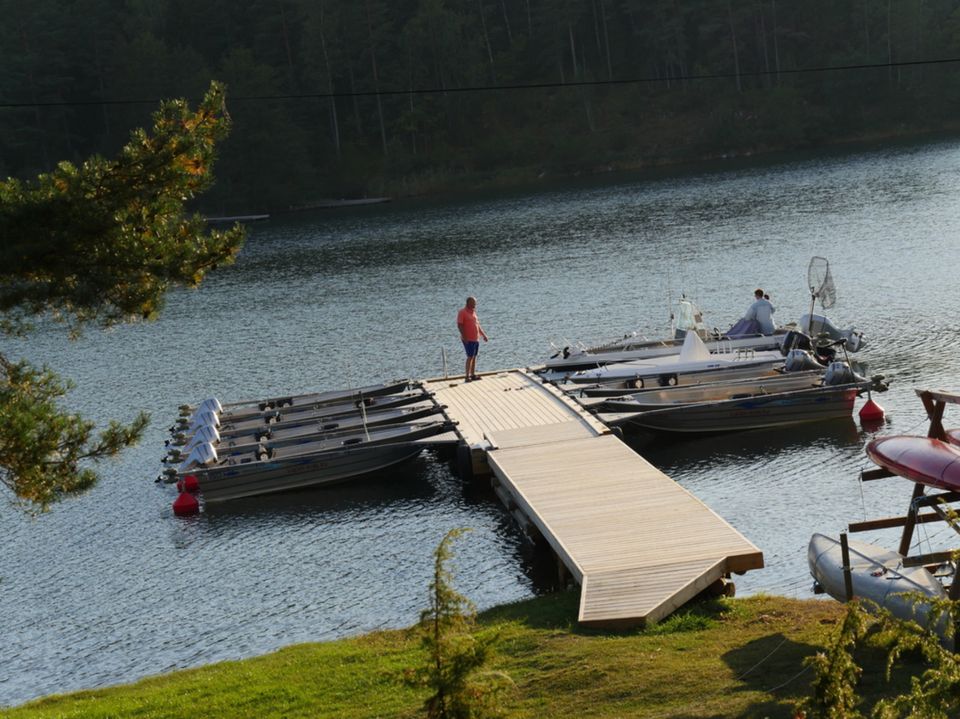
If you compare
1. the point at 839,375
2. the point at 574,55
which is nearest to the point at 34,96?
the point at 574,55

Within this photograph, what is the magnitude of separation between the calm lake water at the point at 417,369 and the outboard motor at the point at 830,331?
440 mm

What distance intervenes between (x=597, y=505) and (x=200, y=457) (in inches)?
368

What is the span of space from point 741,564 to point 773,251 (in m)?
35.8

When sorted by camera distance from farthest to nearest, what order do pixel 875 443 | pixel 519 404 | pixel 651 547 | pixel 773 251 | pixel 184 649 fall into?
1. pixel 773 251
2. pixel 519 404
3. pixel 184 649
4. pixel 651 547
5. pixel 875 443

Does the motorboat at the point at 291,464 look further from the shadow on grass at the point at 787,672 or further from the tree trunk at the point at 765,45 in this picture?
the tree trunk at the point at 765,45

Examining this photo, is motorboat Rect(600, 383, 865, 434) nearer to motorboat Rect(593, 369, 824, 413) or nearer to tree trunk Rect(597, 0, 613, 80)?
motorboat Rect(593, 369, 824, 413)

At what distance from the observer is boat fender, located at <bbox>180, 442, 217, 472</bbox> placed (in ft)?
80.6

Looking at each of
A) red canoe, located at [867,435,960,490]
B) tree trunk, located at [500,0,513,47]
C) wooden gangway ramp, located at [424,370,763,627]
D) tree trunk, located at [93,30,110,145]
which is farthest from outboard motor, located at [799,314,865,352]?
tree trunk, located at [500,0,513,47]

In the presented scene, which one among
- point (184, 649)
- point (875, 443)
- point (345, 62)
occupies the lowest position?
point (184, 649)

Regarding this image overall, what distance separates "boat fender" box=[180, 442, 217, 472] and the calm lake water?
927 mm

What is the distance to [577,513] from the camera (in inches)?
729

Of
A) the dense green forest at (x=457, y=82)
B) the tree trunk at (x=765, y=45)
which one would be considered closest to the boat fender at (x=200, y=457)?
the dense green forest at (x=457, y=82)

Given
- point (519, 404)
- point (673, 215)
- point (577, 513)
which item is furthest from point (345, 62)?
point (577, 513)

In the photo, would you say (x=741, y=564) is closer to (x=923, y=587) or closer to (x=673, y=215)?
(x=923, y=587)
